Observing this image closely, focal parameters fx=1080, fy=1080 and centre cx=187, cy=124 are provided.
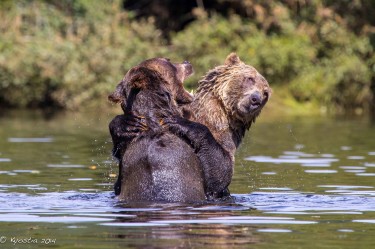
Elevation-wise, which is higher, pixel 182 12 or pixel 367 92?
pixel 182 12

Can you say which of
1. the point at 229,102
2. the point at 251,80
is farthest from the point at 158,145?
the point at 251,80

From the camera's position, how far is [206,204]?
444 inches

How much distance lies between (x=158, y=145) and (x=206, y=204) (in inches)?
31.9

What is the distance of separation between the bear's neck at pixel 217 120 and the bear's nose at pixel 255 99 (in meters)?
0.30

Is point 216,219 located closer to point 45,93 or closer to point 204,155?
point 204,155

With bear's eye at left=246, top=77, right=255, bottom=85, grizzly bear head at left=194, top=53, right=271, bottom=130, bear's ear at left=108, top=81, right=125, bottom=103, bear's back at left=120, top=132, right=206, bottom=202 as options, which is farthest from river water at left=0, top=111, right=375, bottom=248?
bear's eye at left=246, top=77, right=255, bottom=85

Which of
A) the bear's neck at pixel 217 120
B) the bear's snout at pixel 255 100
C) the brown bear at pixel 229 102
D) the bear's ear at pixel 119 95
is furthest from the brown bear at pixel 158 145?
the bear's snout at pixel 255 100

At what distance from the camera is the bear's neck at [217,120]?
40.7ft

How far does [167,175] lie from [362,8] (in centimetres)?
2750

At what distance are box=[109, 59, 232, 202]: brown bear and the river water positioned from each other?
0.22m

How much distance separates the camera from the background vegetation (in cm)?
3681

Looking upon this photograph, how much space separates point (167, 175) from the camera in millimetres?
10953

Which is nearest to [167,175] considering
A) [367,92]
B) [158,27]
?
[367,92]

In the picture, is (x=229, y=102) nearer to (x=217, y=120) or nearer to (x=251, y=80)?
(x=217, y=120)
